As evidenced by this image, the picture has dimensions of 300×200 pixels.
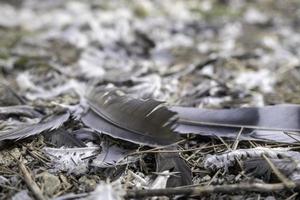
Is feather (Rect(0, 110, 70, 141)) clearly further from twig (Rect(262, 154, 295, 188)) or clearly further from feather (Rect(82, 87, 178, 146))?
twig (Rect(262, 154, 295, 188))

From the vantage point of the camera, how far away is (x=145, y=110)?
1.38 metres

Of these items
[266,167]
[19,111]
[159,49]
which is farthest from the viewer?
[159,49]

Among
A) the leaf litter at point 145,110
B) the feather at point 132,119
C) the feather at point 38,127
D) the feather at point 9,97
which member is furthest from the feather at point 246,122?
the feather at point 9,97

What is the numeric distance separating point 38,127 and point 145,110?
0.39 m

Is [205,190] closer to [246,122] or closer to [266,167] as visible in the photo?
[266,167]

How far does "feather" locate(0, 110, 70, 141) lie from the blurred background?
0.38 meters

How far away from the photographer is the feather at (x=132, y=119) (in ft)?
4.25

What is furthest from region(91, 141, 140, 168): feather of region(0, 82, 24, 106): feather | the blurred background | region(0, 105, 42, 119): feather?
region(0, 82, 24, 106): feather

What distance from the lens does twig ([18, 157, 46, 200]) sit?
3.63 ft

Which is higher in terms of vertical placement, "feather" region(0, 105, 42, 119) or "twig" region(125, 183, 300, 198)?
"twig" region(125, 183, 300, 198)

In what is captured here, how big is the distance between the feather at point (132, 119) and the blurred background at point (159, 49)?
416 millimetres

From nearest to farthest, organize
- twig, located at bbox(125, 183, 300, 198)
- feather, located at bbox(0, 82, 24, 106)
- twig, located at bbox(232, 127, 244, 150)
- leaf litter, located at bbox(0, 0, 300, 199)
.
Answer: twig, located at bbox(125, 183, 300, 198) → leaf litter, located at bbox(0, 0, 300, 199) → twig, located at bbox(232, 127, 244, 150) → feather, located at bbox(0, 82, 24, 106)

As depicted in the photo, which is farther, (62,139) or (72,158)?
(62,139)

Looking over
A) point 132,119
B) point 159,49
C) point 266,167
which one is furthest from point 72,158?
point 159,49
